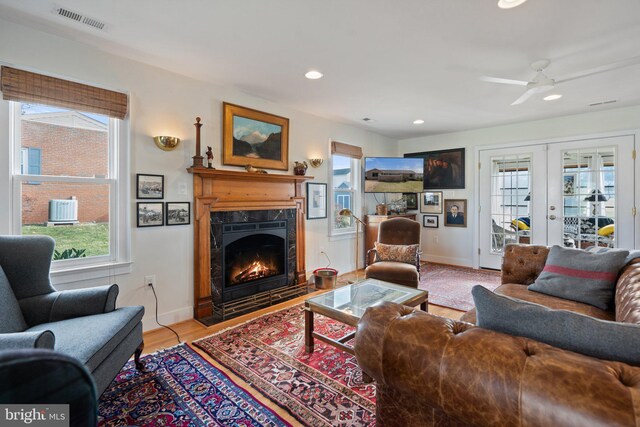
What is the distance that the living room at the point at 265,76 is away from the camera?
210cm

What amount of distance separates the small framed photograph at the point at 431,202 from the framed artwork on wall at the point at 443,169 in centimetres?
12

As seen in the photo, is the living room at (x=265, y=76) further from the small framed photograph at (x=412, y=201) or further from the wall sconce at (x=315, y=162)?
the small framed photograph at (x=412, y=201)

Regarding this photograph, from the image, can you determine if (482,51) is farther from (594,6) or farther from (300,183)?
(300,183)

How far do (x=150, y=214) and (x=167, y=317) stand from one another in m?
1.05

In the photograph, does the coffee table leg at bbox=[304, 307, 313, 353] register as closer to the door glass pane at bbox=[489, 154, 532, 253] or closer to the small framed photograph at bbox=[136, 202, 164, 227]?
the small framed photograph at bbox=[136, 202, 164, 227]

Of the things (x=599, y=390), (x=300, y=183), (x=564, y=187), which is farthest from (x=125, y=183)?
(x=564, y=187)

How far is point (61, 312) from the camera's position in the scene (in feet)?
6.30

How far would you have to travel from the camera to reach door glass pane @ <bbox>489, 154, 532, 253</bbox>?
499cm

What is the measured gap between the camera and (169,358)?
2.33 m

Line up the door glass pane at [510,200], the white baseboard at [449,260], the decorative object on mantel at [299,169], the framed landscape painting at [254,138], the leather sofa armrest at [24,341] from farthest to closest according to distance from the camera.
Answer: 1. the white baseboard at [449,260]
2. the door glass pane at [510,200]
3. the decorative object on mantel at [299,169]
4. the framed landscape painting at [254,138]
5. the leather sofa armrest at [24,341]

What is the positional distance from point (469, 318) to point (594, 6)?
2220 mm

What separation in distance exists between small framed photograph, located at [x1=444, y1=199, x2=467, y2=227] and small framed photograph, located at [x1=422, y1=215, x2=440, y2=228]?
0.18 metres

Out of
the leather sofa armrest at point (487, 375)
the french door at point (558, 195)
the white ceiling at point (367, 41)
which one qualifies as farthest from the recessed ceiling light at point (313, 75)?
the french door at point (558, 195)

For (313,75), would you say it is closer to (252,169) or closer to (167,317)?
(252,169)
